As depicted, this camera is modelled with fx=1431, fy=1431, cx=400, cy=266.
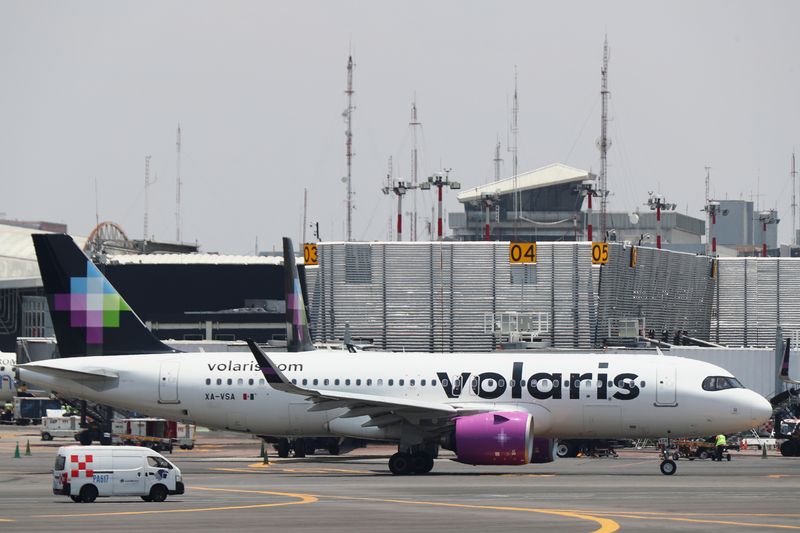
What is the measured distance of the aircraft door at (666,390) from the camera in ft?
172

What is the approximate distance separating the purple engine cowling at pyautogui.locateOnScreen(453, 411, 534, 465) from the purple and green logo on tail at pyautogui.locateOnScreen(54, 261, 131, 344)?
14882mm

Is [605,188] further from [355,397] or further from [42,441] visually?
[355,397]

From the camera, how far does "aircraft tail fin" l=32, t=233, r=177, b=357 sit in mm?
55719

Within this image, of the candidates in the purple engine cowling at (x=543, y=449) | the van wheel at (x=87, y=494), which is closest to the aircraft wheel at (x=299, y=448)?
the purple engine cowling at (x=543, y=449)

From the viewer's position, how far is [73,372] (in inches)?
2127

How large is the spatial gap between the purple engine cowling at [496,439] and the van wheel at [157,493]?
13.5 meters

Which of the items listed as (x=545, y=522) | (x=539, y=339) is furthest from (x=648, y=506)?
(x=539, y=339)

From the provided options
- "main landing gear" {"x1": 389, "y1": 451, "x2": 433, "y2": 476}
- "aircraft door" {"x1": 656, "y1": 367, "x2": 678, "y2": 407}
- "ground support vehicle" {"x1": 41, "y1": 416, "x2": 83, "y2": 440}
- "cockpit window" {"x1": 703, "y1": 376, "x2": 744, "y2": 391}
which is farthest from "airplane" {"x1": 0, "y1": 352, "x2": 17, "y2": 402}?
"cockpit window" {"x1": 703, "y1": 376, "x2": 744, "y2": 391}

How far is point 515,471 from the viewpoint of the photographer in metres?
55.2

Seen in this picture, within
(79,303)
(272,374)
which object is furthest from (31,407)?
(272,374)

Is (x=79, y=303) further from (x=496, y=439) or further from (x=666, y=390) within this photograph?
(x=666, y=390)

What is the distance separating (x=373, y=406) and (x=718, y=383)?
12887mm

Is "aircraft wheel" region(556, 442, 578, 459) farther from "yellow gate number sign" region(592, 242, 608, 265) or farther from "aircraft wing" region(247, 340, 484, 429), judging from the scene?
"yellow gate number sign" region(592, 242, 608, 265)

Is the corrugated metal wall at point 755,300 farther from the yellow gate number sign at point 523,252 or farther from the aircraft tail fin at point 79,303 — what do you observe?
the aircraft tail fin at point 79,303
